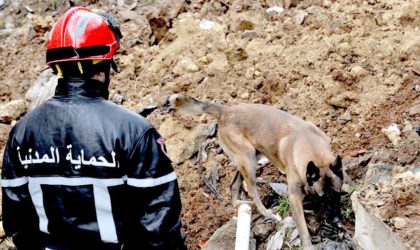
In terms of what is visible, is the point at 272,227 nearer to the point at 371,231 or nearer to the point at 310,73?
the point at 371,231

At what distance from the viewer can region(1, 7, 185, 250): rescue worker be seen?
300 centimetres

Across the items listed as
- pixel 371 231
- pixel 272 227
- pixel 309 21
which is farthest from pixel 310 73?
pixel 371 231

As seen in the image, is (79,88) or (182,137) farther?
(182,137)

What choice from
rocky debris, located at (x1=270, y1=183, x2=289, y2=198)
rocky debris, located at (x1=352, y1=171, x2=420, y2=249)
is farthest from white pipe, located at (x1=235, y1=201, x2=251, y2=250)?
rocky debris, located at (x1=270, y1=183, x2=289, y2=198)

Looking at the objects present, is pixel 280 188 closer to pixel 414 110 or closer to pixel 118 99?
pixel 414 110

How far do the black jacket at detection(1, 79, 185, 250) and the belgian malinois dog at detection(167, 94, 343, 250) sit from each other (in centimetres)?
318

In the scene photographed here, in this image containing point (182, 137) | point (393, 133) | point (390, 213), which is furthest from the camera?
point (182, 137)

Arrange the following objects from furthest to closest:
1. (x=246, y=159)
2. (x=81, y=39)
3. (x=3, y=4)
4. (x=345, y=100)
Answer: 1. (x=3, y=4)
2. (x=345, y=100)
3. (x=246, y=159)
4. (x=81, y=39)

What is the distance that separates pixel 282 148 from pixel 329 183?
67 cm

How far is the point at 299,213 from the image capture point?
20.3 feet

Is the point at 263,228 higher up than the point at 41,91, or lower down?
lower down

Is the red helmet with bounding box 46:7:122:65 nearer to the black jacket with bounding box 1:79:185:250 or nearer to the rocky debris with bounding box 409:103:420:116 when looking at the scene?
the black jacket with bounding box 1:79:185:250

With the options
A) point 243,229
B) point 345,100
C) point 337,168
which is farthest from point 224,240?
point 243,229

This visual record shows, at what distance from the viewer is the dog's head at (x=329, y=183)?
6086 millimetres
